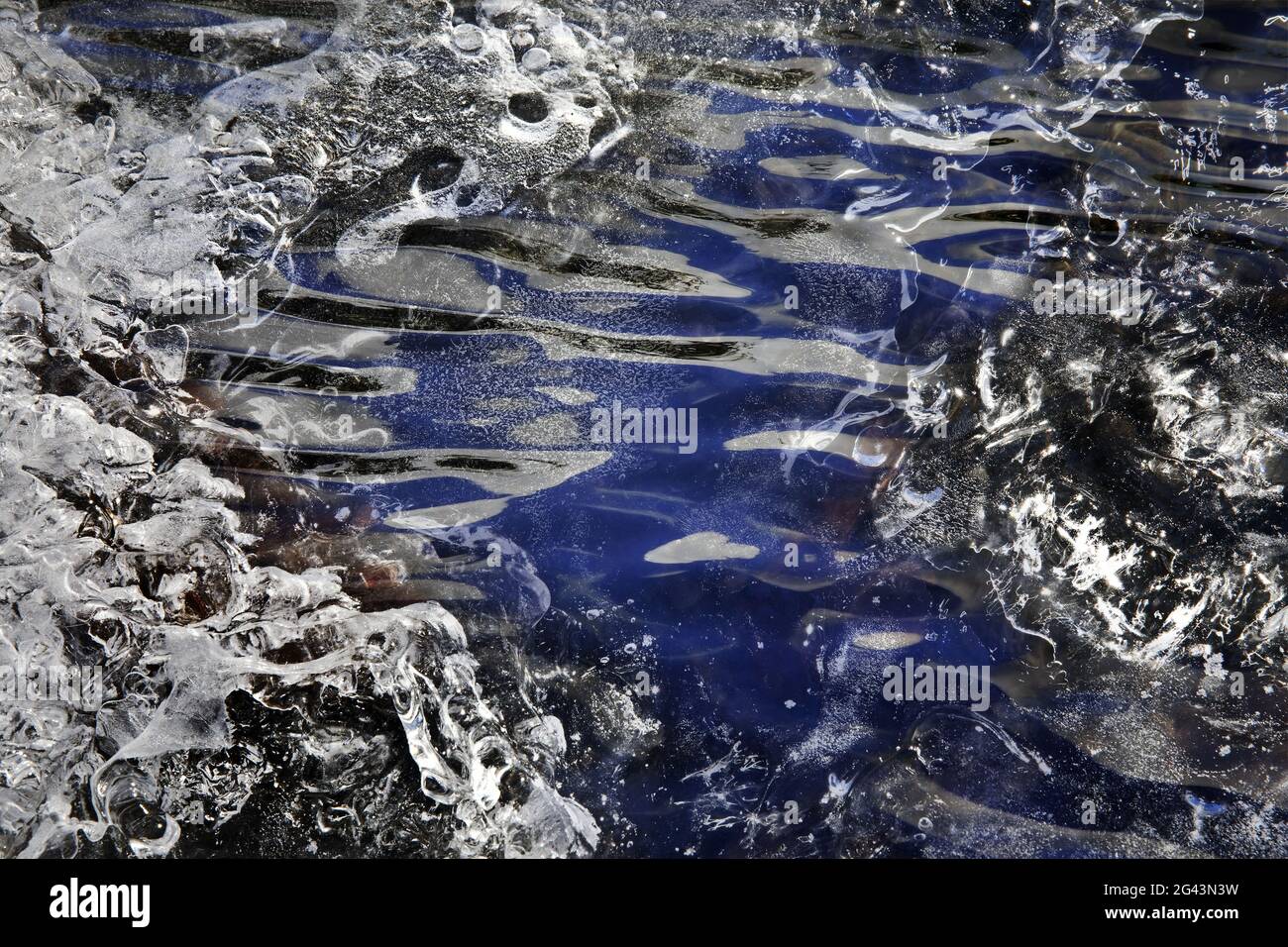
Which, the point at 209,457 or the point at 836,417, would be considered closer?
the point at 209,457

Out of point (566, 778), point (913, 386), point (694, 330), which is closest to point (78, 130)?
point (694, 330)

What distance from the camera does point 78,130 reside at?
2932mm

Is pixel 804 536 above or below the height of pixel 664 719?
above

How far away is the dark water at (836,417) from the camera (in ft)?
9.27

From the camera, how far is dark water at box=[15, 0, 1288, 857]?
2.83 m

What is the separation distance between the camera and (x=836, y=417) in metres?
2.97

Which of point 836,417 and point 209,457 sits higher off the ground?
point 836,417

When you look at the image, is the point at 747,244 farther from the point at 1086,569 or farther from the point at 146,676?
the point at 146,676

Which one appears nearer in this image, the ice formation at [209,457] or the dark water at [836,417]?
the ice formation at [209,457]

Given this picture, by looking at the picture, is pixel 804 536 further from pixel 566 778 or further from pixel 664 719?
pixel 566 778

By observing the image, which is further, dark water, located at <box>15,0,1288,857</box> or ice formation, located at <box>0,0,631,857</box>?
dark water, located at <box>15,0,1288,857</box>

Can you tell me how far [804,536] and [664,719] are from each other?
816mm
